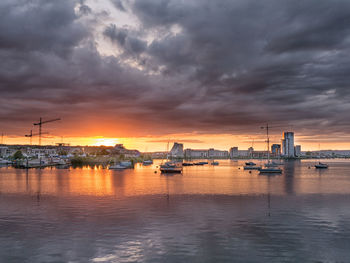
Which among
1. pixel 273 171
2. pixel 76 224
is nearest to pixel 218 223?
pixel 76 224

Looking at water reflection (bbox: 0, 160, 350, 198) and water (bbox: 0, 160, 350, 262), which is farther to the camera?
water reflection (bbox: 0, 160, 350, 198)

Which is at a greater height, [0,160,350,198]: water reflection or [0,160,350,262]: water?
[0,160,350,262]: water

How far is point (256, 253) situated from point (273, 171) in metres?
115

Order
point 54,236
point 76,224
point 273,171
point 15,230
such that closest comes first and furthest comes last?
point 54,236, point 15,230, point 76,224, point 273,171

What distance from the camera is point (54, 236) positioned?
92.6 ft

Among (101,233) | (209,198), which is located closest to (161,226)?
(101,233)

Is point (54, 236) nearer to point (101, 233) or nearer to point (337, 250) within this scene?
point (101, 233)

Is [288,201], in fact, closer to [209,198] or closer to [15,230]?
[209,198]

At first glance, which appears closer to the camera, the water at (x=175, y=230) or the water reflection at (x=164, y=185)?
the water at (x=175, y=230)

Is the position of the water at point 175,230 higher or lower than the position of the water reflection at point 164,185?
higher

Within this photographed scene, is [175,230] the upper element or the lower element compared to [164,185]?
upper

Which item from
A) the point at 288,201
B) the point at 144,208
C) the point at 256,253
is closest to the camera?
the point at 256,253

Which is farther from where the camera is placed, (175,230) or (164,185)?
(164,185)

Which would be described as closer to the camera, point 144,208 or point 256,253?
point 256,253
